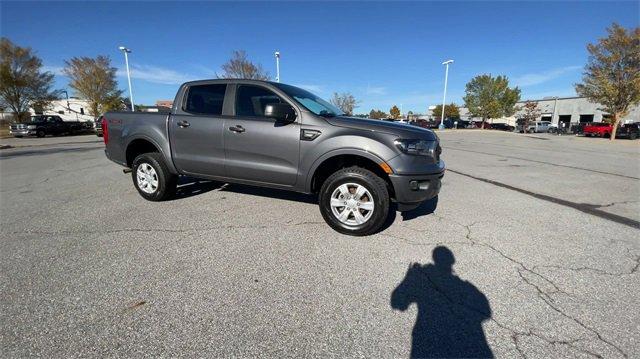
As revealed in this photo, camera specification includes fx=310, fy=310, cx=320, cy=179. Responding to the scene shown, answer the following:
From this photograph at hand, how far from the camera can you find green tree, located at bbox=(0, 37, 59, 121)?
28562mm

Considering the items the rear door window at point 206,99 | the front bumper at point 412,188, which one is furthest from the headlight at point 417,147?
the rear door window at point 206,99

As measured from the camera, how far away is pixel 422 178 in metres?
3.65

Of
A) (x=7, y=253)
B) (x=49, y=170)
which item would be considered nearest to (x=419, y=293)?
(x=7, y=253)

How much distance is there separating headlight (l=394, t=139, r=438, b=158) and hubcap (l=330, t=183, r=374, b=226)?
2.13 feet

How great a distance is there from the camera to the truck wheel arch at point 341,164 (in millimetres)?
3707

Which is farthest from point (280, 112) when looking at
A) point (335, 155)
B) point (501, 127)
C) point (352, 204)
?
point (501, 127)

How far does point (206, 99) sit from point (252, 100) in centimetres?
81

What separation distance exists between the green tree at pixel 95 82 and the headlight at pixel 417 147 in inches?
1661

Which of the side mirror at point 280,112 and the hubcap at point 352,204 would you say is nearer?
the side mirror at point 280,112

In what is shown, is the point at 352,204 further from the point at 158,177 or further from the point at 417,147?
the point at 158,177

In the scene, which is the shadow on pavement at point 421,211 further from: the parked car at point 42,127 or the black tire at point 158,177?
the parked car at point 42,127

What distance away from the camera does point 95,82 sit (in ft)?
116

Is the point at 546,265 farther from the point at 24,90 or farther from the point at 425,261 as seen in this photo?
the point at 24,90

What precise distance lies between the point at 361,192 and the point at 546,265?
203cm
